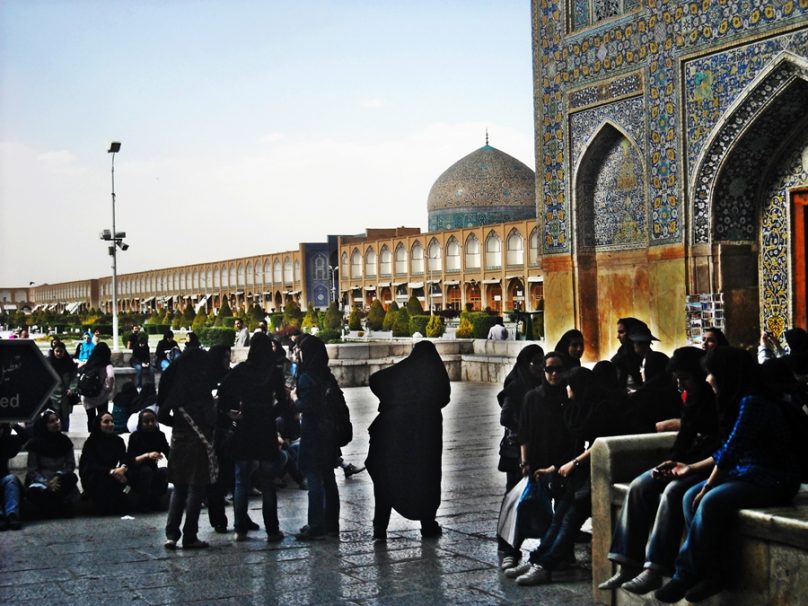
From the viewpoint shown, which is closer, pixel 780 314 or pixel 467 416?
pixel 780 314

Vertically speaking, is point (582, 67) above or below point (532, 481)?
above

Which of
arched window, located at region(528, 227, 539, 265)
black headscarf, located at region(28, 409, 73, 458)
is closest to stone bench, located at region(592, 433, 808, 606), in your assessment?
black headscarf, located at region(28, 409, 73, 458)

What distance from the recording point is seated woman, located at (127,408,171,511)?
20.0 ft

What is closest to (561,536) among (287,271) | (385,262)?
(385,262)

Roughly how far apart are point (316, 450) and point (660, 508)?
215 cm

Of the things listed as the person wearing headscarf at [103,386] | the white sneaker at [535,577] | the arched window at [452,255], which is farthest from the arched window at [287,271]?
the white sneaker at [535,577]

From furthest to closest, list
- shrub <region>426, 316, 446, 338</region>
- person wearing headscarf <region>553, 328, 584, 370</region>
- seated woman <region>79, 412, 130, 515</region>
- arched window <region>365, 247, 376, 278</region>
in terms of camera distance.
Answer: arched window <region>365, 247, 376, 278</region>
shrub <region>426, 316, 446, 338</region>
seated woman <region>79, 412, 130, 515</region>
person wearing headscarf <region>553, 328, 584, 370</region>

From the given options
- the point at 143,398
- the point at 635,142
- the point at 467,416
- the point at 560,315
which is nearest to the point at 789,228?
the point at 635,142

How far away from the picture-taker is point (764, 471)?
3.41 meters

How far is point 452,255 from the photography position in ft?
143

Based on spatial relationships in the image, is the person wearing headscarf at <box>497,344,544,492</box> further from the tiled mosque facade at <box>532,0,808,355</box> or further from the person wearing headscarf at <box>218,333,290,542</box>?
the tiled mosque facade at <box>532,0,808,355</box>

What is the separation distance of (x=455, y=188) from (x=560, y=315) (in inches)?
1283

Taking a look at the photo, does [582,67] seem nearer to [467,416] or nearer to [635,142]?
[635,142]

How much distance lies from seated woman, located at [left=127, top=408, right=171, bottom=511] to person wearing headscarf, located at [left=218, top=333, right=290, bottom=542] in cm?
104
